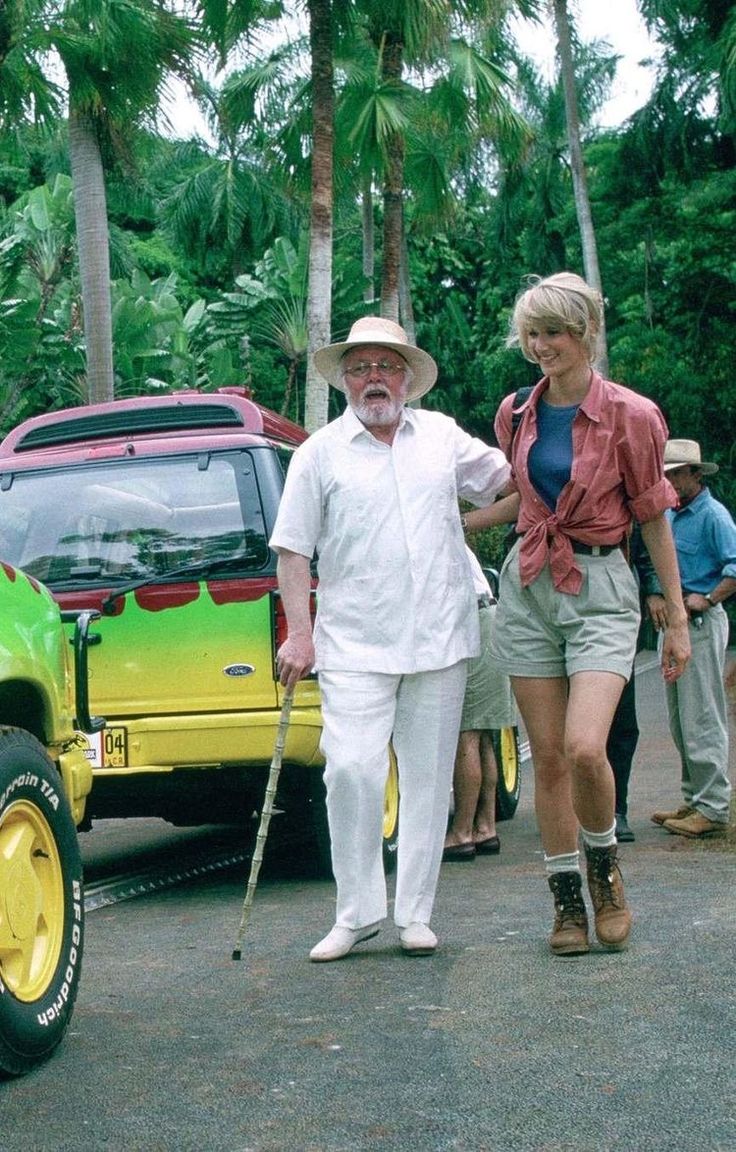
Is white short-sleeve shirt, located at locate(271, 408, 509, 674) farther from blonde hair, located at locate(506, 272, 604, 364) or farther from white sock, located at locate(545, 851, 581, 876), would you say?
white sock, located at locate(545, 851, 581, 876)

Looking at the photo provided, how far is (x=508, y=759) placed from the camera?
31.9 feet

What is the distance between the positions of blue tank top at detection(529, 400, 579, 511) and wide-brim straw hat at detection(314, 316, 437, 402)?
0.50 meters

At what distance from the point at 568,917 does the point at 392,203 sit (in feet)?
59.1

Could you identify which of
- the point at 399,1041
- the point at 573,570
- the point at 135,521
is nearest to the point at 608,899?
the point at 573,570

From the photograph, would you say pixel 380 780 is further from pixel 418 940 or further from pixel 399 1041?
pixel 399 1041

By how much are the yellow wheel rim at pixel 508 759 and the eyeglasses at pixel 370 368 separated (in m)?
3.77

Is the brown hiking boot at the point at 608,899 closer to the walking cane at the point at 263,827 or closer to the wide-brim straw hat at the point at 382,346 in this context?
the walking cane at the point at 263,827

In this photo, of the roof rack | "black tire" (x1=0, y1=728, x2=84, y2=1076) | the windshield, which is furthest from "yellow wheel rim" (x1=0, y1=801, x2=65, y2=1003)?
the roof rack

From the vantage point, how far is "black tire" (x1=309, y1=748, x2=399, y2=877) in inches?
277

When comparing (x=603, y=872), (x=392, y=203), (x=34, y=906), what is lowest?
(x=603, y=872)

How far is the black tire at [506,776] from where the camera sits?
9.33 m

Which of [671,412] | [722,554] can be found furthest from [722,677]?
[671,412]

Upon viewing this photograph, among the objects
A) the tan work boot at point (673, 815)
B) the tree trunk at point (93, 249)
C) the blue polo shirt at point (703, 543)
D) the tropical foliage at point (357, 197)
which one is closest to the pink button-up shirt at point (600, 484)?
the blue polo shirt at point (703, 543)

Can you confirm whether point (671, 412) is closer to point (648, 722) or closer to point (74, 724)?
point (648, 722)
